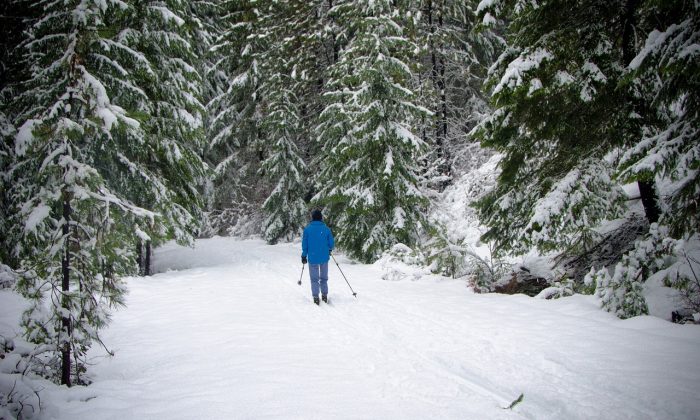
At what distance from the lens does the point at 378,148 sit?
13.3m

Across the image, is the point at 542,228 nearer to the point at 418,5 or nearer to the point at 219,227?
the point at 418,5

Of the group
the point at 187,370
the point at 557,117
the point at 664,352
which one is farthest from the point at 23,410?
the point at 557,117

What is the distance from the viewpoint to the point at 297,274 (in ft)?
38.8

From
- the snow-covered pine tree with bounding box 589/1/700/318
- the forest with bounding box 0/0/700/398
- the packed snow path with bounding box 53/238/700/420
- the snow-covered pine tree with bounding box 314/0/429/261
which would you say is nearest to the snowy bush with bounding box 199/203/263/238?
the forest with bounding box 0/0/700/398

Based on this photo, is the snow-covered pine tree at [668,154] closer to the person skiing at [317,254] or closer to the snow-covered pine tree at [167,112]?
the person skiing at [317,254]

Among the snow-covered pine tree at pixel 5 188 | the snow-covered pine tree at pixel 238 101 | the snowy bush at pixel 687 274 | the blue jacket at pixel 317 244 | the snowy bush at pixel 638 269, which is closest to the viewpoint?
the snowy bush at pixel 687 274

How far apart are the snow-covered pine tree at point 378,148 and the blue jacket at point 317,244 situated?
14.8 ft

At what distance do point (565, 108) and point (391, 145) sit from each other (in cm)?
684

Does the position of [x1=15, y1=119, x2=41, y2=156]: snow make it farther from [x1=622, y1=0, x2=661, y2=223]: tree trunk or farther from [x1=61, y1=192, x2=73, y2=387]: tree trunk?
[x1=622, y1=0, x2=661, y2=223]: tree trunk

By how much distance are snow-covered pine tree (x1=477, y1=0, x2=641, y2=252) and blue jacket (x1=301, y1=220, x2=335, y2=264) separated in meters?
4.15

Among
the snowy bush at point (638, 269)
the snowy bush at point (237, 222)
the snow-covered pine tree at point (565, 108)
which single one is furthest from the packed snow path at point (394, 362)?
the snowy bush at point (237, 222)

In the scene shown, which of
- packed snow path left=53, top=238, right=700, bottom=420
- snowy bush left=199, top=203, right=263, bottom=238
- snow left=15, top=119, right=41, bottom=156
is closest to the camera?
packed snow path left=53, top=238, right=700, bottom=420

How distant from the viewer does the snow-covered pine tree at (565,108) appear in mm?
6332

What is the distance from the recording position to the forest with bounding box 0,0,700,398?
14.3 ft
